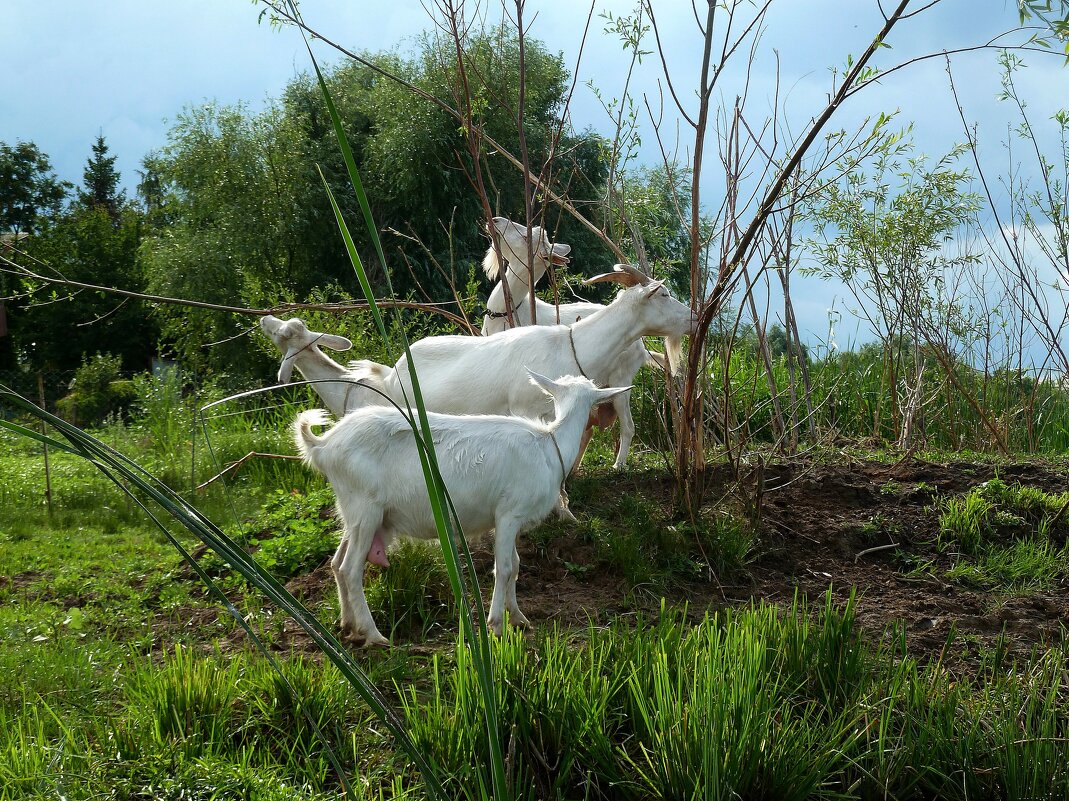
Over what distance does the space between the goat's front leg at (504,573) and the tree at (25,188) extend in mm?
30585

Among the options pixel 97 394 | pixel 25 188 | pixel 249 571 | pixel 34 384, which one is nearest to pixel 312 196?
pixel 97 394

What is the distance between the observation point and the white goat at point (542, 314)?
256 inches

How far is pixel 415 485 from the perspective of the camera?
4121mm

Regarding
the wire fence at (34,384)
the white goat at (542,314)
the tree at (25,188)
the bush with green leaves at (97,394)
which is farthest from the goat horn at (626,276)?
the tree at (25,188)

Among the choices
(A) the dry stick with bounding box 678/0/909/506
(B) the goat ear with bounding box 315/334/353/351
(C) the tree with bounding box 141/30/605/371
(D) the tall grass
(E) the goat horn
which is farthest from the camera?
(C) the tree with bounding box 141/30/605/371

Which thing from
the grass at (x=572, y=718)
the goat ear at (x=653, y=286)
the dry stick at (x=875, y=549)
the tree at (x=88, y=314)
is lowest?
the grass at (x=572, y=718)

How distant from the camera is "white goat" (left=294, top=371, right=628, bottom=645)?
13.6 feet

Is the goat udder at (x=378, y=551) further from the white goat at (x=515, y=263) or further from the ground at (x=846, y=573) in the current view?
the white goat at (x=515, y=263)

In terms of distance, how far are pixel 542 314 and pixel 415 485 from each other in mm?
3830

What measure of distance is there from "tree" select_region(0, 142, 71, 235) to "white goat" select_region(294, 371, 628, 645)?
30.1 metres

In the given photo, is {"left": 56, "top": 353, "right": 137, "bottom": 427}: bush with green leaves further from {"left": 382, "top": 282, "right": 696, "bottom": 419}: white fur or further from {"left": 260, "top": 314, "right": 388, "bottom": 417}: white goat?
{"left": 382, "top": 282, "right": 696, "bottom": 419}: white fur

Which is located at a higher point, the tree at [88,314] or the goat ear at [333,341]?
the tree at [88,314]

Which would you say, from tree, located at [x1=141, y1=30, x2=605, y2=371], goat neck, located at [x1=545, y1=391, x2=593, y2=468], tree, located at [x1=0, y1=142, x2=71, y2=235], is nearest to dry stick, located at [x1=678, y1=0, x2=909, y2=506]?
goat neck, located at [x1=545, y1=391, x2=593, y2=468]

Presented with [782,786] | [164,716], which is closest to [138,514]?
[164,716]
